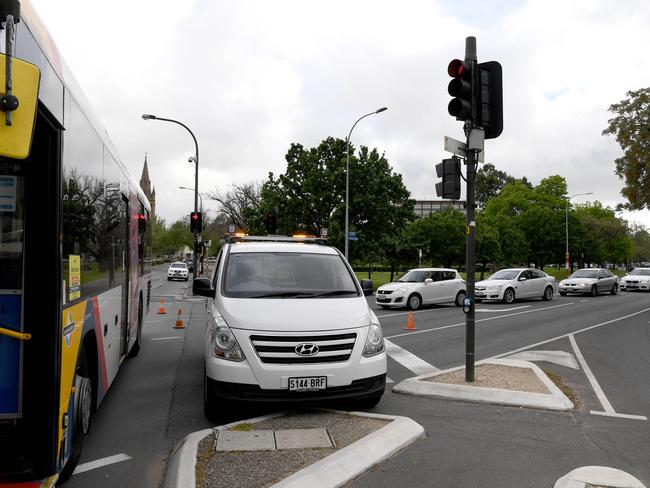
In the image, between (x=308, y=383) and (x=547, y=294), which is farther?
(x=547, y=294)

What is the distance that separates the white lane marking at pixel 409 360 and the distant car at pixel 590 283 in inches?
814

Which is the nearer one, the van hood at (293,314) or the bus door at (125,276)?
the van hood at (293,314)

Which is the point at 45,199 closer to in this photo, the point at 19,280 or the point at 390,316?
the point at 19,280

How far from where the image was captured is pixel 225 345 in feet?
18.6

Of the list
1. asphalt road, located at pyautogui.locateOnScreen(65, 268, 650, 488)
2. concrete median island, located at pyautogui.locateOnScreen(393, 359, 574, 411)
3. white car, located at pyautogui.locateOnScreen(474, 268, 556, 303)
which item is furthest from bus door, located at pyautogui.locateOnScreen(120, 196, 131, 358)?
white car, located at pyautogui.locateOnScreen(474, 268, 556, 303)

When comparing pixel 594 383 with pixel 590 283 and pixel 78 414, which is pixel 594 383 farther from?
pixel 590 283

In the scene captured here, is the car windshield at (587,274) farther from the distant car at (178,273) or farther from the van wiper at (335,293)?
the distant car at (178,273)

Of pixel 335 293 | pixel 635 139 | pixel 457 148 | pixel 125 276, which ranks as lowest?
pixel 335 293

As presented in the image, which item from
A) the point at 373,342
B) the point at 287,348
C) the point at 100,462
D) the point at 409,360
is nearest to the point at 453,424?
the point at 373,342

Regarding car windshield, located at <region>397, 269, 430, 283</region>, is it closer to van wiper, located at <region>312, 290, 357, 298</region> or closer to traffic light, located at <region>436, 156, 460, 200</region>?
traffic light, located at <region>436, 156, 460, 200</region>

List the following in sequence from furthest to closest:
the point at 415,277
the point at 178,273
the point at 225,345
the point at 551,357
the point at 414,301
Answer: the point at 178,273 → the point at 415,277 → the point at 414,301 → the point at 551,357 → the point at 225,345

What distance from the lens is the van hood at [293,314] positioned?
225 inches

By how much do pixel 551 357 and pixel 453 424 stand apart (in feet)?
16.9

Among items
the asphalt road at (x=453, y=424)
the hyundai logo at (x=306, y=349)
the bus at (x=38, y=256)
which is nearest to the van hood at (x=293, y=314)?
the hyundai logo at (x=306, y=349)
